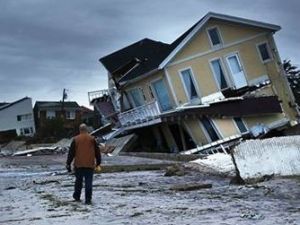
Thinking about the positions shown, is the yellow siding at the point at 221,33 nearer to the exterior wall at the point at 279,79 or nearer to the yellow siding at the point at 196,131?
the exterior wall at the point at 279,79

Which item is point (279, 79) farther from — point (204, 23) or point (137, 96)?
point (137, 96)

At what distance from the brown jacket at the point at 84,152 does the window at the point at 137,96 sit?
108ft

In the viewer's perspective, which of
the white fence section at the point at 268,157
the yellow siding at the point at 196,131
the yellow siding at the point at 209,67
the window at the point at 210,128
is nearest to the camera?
the white fence section at the point at 268,157

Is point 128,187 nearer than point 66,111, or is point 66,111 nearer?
point 128,187

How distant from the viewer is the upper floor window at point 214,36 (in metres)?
42.2

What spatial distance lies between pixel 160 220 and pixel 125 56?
1725 inches

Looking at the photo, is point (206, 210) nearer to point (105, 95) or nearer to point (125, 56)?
point (125, 56)

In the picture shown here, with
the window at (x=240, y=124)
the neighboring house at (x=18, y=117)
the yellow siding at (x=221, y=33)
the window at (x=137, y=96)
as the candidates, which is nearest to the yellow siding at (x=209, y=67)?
the yellow siding at (x=221, y=33)

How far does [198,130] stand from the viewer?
39.5m

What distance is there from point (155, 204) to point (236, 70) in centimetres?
3090

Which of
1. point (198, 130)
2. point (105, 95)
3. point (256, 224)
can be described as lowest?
point (256, 224)

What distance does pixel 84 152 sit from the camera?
1309 centimetres

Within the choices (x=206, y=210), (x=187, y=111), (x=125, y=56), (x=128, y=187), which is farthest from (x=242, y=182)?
(x=125, y=56)

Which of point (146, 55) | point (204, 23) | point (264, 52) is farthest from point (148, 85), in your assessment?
point (264, 52)
